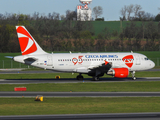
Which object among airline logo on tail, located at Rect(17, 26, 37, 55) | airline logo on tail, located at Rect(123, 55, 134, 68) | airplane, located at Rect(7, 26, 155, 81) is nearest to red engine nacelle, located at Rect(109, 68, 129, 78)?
airplane, located at Rect(7, 26, 155, 81)

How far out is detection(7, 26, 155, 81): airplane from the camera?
4294 cm

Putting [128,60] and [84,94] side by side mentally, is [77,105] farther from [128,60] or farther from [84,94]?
[128,60]

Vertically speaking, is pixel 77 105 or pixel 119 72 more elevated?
pixel 119 72

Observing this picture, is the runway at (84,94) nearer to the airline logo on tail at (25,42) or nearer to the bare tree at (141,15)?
the airline logo on tail at (25,42)

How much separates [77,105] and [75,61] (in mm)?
19664

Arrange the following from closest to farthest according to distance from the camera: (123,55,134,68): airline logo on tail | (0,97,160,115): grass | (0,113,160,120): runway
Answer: (0,113,160,120): runway → (0,97,160,115): grass → (123,55,134,68): airline logo on tail

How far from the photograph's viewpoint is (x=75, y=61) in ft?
143

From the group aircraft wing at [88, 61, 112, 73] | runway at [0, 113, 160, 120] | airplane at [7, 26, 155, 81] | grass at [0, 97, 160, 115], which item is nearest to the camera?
runway at [0, 113, 160, 120]

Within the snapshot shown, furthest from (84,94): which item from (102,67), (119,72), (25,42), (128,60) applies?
(25,42)

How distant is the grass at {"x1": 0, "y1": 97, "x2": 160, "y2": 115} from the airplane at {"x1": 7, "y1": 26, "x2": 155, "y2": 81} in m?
15.5

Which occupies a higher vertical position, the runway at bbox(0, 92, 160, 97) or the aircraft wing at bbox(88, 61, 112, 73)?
the aircraft wing at bbox(88, 61, 112, 73)

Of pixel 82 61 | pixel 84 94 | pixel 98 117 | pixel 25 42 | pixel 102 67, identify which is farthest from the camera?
pixel 82 61

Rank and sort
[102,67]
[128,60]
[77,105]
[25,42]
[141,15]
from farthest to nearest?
1. [141,15]
2. [128,60]
3. [25,42]
4. [102,67]
5. [77,105]

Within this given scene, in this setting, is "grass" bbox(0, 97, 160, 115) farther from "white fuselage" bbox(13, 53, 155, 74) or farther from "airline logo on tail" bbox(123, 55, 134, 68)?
"airline logo on tail" bbox(123, 55, 134, 68)
